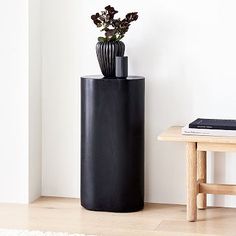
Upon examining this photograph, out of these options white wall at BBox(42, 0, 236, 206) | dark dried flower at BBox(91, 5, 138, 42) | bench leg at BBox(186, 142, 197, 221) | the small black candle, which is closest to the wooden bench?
bench leg at BBox(186, 142, 197, 221)

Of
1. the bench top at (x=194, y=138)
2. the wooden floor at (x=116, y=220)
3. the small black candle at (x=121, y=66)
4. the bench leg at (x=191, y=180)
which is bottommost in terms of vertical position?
the wooden floor at (x=116, y=220)

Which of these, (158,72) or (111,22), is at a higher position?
(111,22)

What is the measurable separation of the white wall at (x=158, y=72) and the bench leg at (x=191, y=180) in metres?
0.33

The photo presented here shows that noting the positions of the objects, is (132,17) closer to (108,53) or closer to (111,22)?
(111,22)

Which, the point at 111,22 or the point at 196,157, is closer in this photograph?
the point at 196,157

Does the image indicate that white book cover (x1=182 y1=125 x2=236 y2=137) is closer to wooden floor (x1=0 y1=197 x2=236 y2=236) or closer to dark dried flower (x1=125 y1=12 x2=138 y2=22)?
wooden floor (x1=0 y1=197 x2=236 y2=236)

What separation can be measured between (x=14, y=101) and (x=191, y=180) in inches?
41.5

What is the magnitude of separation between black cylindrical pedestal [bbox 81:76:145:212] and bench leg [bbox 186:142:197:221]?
33cm

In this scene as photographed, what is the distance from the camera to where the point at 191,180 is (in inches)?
138

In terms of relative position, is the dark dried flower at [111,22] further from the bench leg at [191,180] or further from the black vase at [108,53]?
the bench leg at [191,180]

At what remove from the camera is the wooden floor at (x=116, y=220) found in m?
3.37

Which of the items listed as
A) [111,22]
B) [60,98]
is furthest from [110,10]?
[60,98]

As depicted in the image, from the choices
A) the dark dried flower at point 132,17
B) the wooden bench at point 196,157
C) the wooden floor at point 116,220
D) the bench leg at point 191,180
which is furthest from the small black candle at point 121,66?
the wooden floor at point 116,220

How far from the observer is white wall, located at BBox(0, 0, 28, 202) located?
3795mm
